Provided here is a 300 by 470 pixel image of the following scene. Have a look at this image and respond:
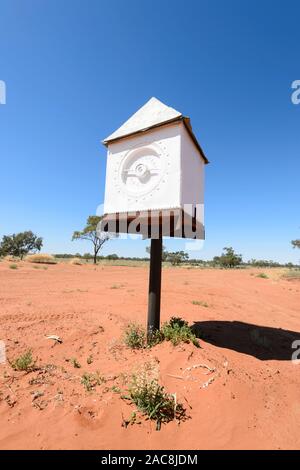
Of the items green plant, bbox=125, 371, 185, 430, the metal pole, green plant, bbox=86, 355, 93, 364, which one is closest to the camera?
green plant, bbox=125, 371, 185, 430

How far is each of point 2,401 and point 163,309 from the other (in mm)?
4883

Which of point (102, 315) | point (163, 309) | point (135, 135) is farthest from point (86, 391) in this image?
point (163, 309)

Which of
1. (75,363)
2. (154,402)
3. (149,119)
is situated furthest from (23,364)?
(149,119)

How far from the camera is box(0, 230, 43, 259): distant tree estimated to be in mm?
49500

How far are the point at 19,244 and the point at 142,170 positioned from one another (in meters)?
53.5

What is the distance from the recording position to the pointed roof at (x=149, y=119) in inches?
150

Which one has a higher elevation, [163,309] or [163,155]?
[163,155]

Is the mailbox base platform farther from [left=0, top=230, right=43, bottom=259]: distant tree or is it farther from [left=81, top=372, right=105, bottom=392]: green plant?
[left=0, top=230, right=43, bottom=259]: distant tree

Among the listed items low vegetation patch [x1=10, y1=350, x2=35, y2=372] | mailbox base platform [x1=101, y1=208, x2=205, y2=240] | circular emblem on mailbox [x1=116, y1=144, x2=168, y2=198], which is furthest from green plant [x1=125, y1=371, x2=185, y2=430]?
circular emblem on mailbox [x1=116, y1=144, x2=168, y2=198]

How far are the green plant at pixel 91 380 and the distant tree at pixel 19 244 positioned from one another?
51272mm

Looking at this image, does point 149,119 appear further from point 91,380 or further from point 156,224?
point 91,380

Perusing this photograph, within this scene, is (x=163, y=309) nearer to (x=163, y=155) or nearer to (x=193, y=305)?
(x=193, y=305)

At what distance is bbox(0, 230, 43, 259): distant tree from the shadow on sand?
50644 millimetres
